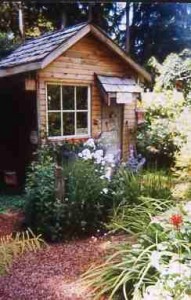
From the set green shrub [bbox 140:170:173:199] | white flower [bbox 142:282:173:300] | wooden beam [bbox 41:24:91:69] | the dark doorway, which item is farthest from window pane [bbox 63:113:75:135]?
white flower [bbox 142:282:173:300]

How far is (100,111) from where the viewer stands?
26.1ft

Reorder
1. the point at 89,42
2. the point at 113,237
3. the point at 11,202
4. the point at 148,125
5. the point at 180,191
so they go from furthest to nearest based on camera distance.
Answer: the point at 148,125
the point at 89,42
the point at 11,202
the point at 180,191
the point at 113,237

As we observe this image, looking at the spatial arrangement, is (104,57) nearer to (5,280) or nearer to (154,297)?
(5,280)

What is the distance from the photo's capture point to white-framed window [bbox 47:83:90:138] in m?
7.23

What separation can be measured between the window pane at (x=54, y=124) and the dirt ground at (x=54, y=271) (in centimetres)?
338

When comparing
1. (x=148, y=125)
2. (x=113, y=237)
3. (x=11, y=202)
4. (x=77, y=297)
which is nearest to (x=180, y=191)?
(x=113, y=237)

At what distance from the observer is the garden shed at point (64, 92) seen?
697cm

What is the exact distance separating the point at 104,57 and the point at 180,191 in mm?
3681

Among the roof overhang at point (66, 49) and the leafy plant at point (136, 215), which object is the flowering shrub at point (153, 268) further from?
the roof overhang at point (66, 49)

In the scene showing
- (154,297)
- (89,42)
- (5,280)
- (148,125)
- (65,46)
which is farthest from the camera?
(148,125)

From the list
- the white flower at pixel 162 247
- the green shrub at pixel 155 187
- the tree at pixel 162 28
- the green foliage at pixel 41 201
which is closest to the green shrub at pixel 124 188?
the green shrub at pixel 155 187

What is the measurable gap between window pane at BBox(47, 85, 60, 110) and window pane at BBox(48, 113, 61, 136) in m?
0.16

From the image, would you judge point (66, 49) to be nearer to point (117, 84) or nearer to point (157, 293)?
point (117, 84)

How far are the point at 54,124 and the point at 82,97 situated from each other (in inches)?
35.3
